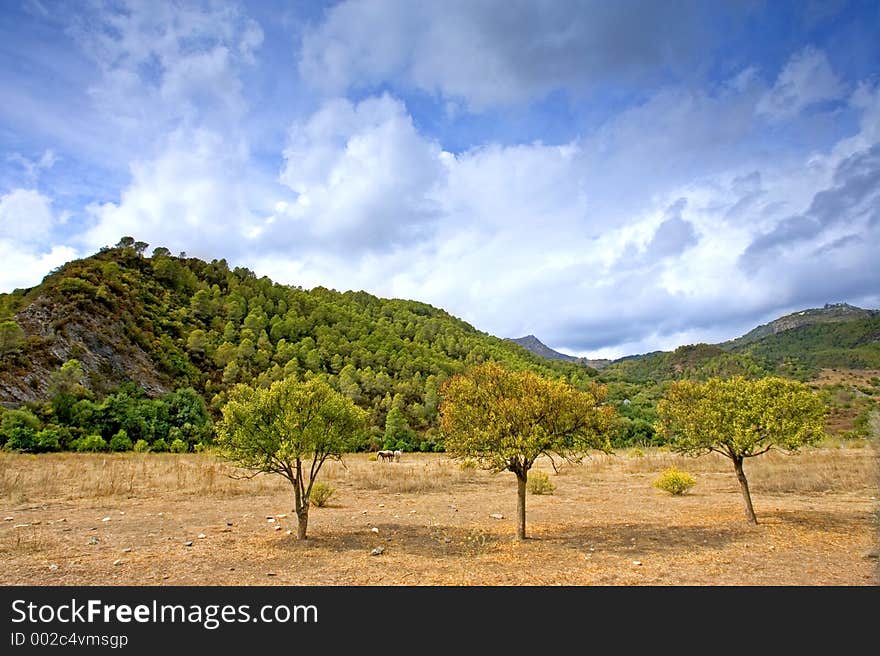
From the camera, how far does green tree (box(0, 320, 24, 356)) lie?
168ft

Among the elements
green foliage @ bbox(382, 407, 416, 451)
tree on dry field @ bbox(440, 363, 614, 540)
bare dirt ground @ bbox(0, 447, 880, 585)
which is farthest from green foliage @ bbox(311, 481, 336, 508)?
green foliage @ bbox(382, 407, 416, 451)

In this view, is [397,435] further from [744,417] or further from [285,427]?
[744,417]

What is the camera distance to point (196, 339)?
81.9 meters

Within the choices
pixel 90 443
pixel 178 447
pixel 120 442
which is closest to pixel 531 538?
pixel 90 443

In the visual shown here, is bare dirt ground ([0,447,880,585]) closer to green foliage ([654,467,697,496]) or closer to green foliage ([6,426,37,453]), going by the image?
green foliage ([654,467,697,496])

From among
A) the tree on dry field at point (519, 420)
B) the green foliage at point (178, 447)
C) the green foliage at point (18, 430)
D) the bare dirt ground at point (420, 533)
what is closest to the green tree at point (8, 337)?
the green foliage at point (18, 430)

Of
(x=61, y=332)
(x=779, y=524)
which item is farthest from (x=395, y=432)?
(x=779, y=524)

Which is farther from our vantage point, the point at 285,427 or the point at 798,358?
the point at 798,358

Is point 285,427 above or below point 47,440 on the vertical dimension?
above

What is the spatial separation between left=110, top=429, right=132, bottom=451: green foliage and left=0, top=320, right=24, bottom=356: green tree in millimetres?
19178

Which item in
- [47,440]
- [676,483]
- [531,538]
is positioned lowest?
[531,538]

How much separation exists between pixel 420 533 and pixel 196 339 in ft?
260
